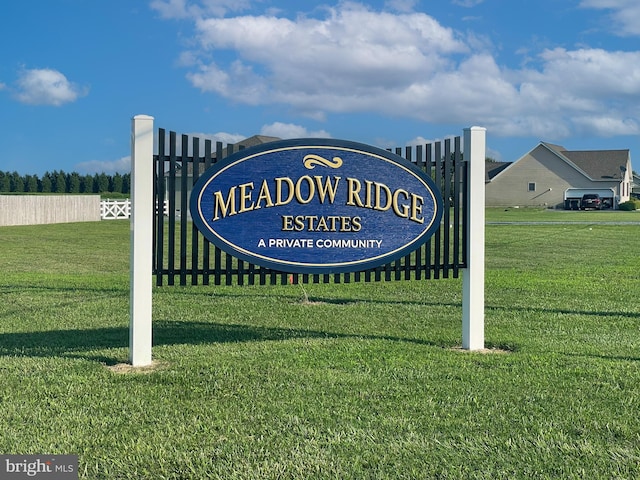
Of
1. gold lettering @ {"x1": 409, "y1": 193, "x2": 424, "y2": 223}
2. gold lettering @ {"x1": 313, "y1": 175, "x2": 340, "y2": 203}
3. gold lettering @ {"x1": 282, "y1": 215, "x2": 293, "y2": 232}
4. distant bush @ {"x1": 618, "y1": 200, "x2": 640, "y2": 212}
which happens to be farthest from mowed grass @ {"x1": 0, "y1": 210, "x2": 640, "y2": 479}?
distant bush @ {"x1": 618, "y1": 200, "x2": 640, "y2": 212}

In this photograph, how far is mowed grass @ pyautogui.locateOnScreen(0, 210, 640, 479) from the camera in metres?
3.96

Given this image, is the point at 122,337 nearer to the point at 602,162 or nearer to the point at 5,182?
the point at 602,162

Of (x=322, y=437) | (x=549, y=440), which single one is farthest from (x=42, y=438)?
(x=549, y=440)

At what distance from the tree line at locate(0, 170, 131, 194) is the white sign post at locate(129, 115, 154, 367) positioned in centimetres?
8203

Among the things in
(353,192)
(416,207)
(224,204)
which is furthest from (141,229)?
(416,207)

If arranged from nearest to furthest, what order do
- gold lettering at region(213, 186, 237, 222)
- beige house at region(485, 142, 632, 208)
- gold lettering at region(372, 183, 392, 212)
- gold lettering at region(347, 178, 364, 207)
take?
gold lettering at region(213, 186, 237, 222) < gold lettering at region(347, 178, 364, 207) < gold lettering at region(372, 183, 392, 212) < beige house at region(485, 142, 632, 208)

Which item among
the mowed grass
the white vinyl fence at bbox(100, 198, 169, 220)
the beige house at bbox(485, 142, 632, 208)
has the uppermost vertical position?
the beige house at bbox(485, 142, 632, 208)

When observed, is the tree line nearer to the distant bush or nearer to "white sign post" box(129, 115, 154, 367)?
the distant bush

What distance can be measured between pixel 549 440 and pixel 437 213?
3.17 m

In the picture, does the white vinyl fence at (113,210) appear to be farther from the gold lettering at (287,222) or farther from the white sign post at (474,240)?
the white sign post at (474,240)

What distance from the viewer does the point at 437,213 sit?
6.98 metres

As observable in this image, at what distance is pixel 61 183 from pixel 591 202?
209ft

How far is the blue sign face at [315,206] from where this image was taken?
20.8 feet

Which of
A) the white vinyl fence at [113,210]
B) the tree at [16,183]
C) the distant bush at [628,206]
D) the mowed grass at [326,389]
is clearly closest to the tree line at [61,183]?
the tree at [16,183]
